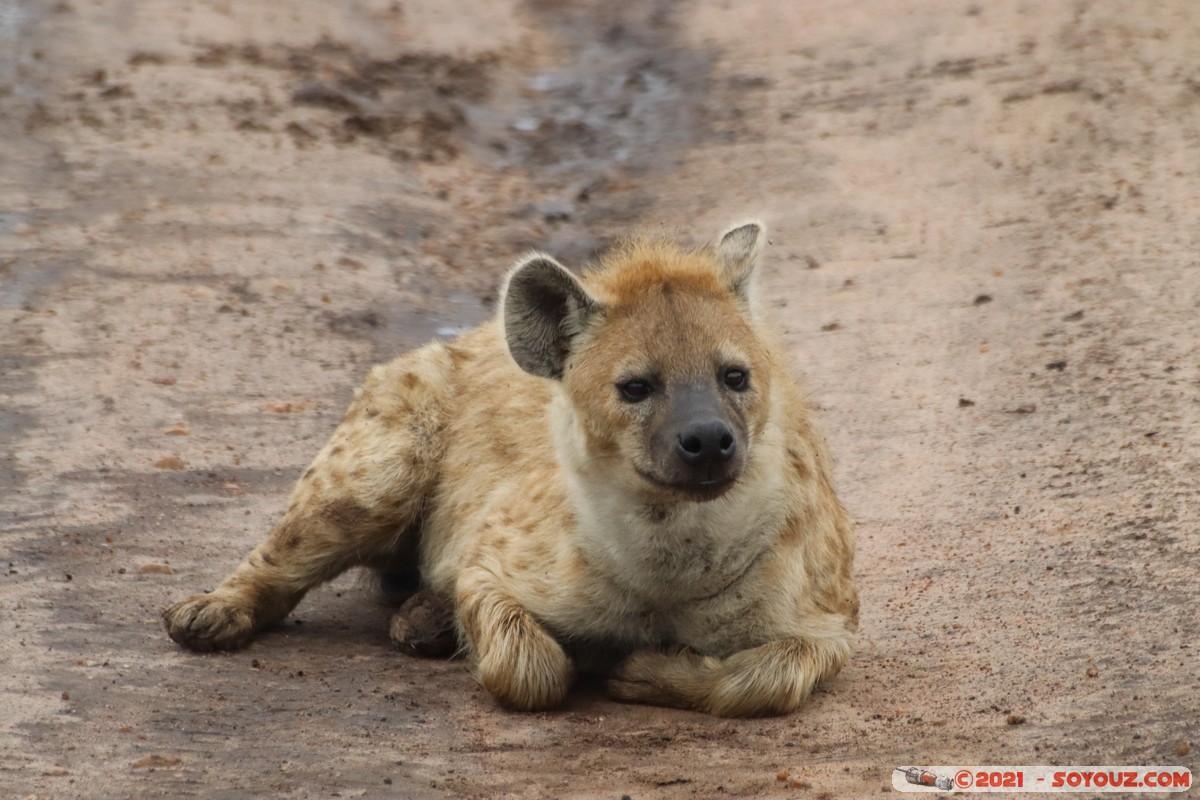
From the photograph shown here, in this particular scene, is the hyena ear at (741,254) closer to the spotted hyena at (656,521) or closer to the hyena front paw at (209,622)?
the spotted hyena at (656,521)

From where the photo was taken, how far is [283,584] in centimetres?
412

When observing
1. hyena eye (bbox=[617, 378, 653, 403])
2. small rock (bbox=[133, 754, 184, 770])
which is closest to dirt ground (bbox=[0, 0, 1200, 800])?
small rock (bbox=[133, 754, 184, 770])

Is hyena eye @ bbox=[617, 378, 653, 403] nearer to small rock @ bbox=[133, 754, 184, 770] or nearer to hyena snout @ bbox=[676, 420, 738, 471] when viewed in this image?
hyena snout @ bbox=[676, 420, 738, 471]

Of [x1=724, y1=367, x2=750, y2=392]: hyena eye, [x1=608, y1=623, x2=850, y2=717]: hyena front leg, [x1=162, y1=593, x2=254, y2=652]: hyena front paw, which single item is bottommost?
[x1=162, y1=593, x2=254, y2=652]: hyena front paw

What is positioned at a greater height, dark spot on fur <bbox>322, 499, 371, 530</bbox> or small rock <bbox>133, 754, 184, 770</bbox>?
dark spot on fur <bbox>322, 499, 371, 530</bbox>

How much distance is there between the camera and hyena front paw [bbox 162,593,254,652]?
12.6ft

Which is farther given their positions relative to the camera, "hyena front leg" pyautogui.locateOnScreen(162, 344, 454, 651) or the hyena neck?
"hyena front leg" pyautogui.locateOnScreen(162, 344, 454, 651)

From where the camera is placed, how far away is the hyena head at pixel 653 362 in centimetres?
322

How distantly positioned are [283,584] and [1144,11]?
6.78m

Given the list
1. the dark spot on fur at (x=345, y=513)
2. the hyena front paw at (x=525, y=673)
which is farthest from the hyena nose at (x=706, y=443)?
the dark spot on fur at (x=345, y=513)

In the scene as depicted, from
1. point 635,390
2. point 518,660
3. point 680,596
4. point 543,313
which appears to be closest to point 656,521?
point 680,596

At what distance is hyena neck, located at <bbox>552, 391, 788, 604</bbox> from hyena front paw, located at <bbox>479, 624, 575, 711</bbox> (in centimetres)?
23

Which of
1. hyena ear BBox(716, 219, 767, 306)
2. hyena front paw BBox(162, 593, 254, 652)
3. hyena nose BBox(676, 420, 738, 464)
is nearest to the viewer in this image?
hyena nose BBox(676, 420, 738, 464)

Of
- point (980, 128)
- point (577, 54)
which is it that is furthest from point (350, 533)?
point (577, 54)
